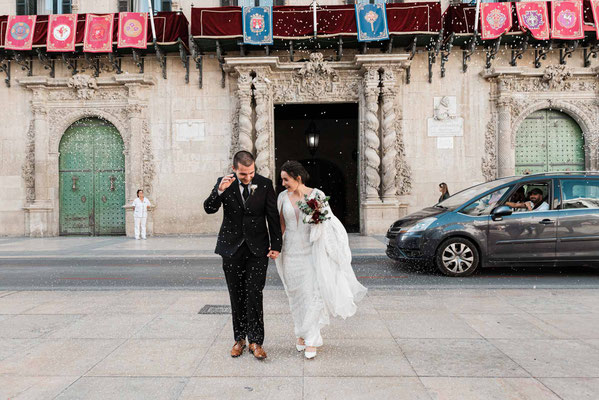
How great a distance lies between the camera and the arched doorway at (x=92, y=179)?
704 inches

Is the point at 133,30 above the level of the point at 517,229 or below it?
above

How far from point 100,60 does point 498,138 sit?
1555 centimetres

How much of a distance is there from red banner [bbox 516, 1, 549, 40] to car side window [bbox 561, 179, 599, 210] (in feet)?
31.1

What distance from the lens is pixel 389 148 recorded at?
54.4 ft

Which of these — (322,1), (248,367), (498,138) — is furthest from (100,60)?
(248,367)

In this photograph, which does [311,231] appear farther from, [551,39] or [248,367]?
[551,39]

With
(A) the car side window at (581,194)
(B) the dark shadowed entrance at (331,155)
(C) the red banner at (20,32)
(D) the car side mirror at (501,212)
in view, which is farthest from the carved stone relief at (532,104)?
(C) the red banner at (20,32)

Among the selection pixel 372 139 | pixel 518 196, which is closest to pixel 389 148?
pixel 372 139

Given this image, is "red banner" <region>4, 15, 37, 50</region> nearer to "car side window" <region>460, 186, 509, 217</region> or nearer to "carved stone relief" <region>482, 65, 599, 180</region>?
"car side window" <region>460, 186, 509, 217</region>

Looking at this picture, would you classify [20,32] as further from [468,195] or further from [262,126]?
[468,195]

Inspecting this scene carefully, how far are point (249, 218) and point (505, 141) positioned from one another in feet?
50.3

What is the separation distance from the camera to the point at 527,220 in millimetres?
8367

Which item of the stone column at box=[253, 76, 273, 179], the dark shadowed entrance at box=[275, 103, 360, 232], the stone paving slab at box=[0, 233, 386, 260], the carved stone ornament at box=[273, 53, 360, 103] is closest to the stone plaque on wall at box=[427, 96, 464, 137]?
the carved stone ornament at box=[273, 53, 360, 103]

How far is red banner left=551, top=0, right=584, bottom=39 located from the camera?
51.8 feet
